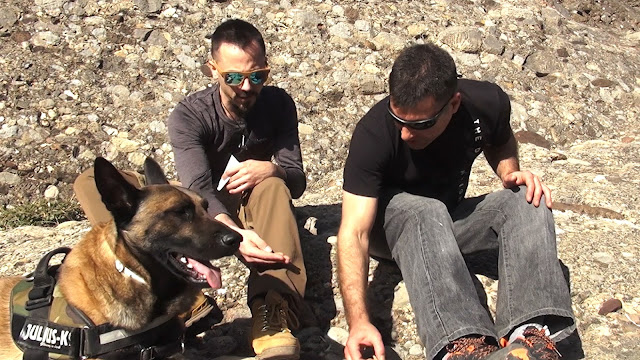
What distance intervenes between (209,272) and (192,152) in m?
1.01

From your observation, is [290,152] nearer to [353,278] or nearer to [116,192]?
[353,278]

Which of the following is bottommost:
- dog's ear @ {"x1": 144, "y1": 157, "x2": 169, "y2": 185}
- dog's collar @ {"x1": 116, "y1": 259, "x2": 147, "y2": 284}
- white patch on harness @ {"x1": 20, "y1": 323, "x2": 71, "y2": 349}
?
white patch on harness @ {"x1": 20, "y1": 323, "x2": 71, "y2": 349}

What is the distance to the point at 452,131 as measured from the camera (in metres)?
3.67

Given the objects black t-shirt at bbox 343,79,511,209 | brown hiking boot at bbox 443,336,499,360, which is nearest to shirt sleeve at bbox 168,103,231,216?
black t-shirt at bbox 343,79,511,209

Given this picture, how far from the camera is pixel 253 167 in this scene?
151 inches

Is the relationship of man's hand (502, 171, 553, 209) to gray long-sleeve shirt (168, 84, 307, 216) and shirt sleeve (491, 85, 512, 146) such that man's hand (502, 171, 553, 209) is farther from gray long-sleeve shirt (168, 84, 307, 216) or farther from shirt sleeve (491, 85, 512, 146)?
gray long-sleeve shirt (168, 84, 307, 216)

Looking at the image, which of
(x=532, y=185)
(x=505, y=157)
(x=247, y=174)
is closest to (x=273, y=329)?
(x=247, y=174)

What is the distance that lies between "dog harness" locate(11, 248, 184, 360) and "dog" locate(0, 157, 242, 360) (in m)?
0.04

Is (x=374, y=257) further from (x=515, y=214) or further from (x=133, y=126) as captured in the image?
(x=133, y=126)

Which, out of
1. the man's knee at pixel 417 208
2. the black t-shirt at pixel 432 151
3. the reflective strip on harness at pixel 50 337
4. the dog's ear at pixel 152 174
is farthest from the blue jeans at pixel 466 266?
the reflective strip on harness at pixel 50 337

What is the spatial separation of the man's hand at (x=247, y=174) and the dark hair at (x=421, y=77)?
95 cm

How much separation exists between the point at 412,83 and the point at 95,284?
1.76m

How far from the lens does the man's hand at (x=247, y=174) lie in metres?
3.82

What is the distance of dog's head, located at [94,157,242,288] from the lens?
302 cm
